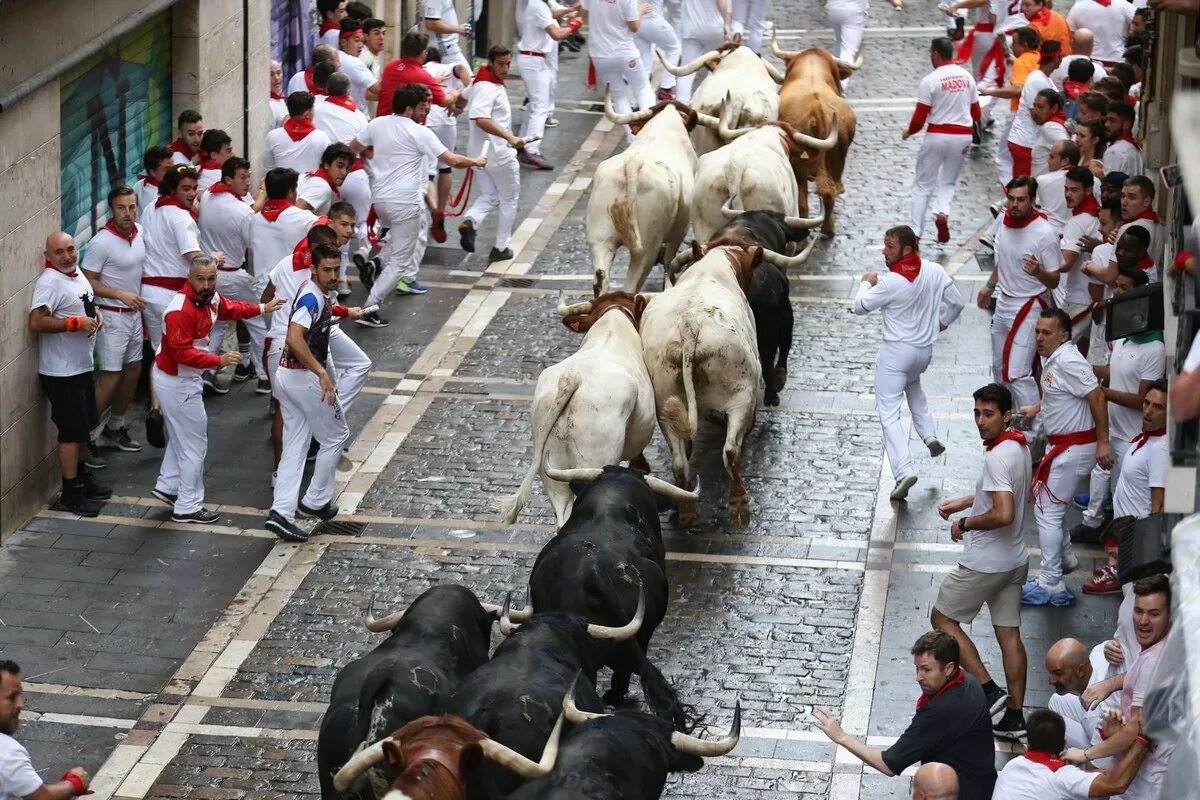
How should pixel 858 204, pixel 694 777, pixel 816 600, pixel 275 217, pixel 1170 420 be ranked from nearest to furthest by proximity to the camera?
pixel 1170 420 → pixel 694 777 → pixel 816 600 → pixel 275 217 → pixel 858 204

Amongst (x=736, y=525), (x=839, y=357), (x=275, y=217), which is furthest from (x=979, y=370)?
(x=275, y=217)

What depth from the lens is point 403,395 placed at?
1700cm

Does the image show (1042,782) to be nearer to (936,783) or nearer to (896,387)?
(936,783)

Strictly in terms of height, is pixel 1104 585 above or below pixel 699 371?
below

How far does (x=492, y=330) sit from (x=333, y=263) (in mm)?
4625

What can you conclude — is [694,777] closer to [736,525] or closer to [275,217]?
[736,525]

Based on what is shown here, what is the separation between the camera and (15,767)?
9.17 metres

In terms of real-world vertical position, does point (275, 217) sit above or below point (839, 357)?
above

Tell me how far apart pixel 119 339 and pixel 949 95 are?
30.2 ft

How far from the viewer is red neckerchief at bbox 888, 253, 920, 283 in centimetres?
1466

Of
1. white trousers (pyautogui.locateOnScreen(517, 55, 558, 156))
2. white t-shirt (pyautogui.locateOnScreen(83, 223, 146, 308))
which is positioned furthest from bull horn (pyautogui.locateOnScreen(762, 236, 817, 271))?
white trousers (pyautogui.locateOnScreen(517, 55, 558, 156))

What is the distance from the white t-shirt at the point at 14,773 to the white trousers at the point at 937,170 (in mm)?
13285

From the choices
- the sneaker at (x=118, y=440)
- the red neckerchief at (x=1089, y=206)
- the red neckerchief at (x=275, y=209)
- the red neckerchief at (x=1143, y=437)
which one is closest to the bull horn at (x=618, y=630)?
the red neckerchief at (x=1143, y=437)

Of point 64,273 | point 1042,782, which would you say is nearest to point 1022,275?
point 1042,782
